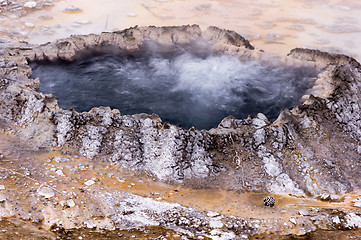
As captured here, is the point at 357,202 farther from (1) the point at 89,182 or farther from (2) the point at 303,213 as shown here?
(1) the point at 89,182

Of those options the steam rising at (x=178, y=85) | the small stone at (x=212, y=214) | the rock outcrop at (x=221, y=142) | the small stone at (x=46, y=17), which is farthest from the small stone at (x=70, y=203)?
the small stone at (x=46, y=17)

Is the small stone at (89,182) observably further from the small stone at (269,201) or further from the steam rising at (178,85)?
the small stone at (269,201)

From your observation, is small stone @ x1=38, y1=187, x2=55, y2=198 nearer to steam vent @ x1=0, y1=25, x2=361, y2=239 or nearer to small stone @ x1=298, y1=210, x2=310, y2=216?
steam vent @ x1=0, y1=25, x2=361, y2=239

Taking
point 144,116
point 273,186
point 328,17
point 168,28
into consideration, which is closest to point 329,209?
point 273,186

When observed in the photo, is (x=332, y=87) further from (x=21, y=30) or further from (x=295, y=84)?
(x=21, y=30)

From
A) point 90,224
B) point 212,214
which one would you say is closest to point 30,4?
point 90,224
